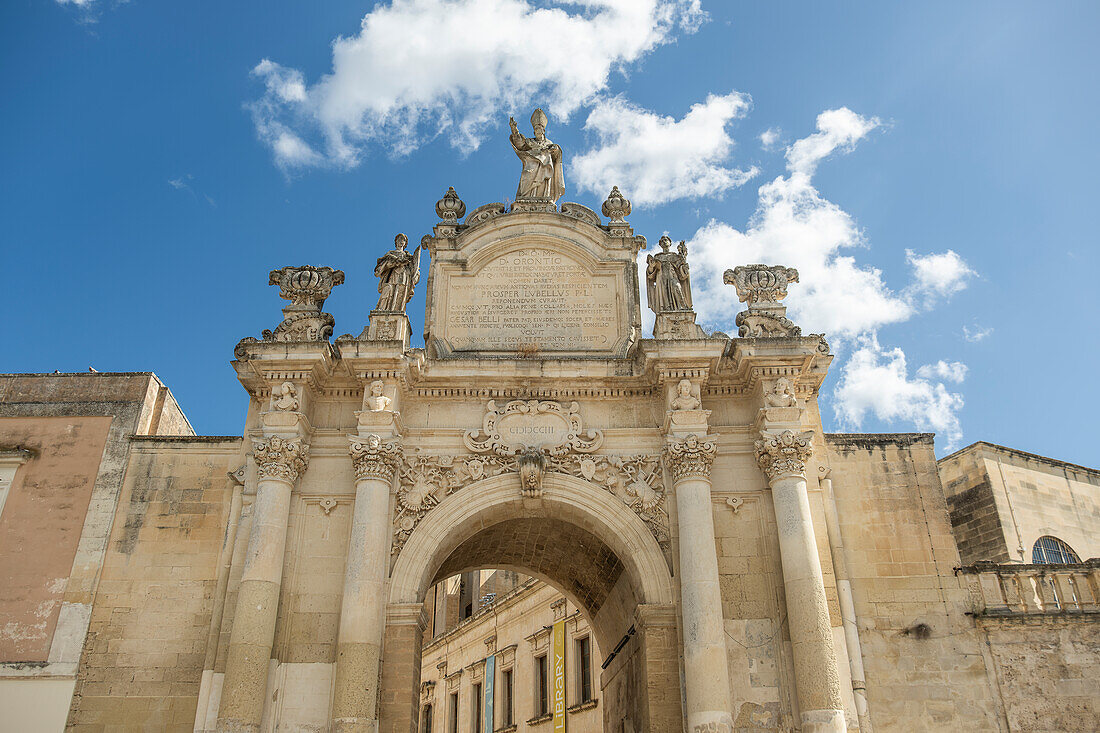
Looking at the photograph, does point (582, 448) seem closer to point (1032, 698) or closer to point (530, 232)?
point (530, 232)

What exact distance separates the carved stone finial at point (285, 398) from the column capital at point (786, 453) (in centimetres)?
676

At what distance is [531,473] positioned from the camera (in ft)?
42.6

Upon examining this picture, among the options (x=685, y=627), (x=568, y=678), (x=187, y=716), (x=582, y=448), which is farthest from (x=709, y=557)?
(x=568, y=678)

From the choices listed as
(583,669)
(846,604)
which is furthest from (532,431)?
(583,669)

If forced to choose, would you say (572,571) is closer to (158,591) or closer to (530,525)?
(530,525)

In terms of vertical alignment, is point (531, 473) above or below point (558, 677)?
above

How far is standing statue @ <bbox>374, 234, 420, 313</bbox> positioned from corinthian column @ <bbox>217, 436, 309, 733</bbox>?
2.64 meters

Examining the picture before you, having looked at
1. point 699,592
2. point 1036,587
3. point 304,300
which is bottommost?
point 699,592

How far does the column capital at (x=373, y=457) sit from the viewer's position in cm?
1266

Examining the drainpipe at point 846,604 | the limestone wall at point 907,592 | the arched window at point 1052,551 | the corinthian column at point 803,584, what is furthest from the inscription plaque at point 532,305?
the arched window at point 1052,551

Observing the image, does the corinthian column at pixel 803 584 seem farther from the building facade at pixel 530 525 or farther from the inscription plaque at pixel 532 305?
the inscription plaque at pixel 532 305

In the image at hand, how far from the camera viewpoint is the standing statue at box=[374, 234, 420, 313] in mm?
14094

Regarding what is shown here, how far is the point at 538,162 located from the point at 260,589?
28.0ft

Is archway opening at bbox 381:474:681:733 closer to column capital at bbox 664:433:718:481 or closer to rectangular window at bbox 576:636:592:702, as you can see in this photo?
column capital at bbox 664:433:718:481
